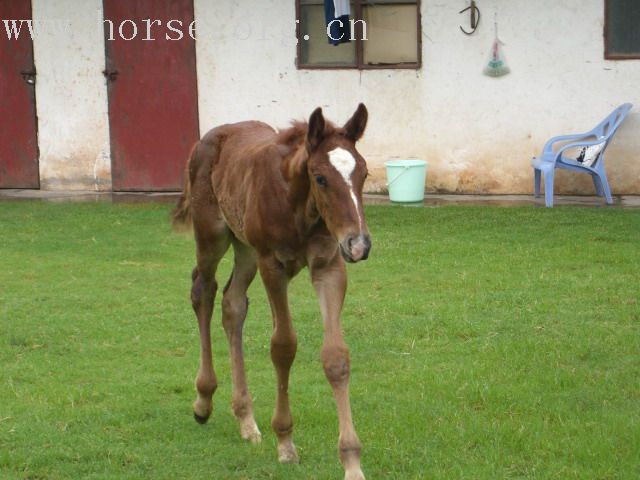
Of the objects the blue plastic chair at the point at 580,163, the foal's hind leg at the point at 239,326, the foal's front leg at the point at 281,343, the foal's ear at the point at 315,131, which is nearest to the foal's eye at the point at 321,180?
the foal's ear at the point at 315,131

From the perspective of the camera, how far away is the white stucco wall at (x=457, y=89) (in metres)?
14.1

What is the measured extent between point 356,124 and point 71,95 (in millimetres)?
11037

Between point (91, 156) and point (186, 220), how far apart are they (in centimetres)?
930

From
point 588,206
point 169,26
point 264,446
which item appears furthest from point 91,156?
point 264,446

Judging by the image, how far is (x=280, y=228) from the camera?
212 inches

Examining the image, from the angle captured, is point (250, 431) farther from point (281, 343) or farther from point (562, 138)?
point (562, 138)

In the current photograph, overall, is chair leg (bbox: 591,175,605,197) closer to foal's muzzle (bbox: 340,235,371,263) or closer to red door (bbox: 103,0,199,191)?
red door (bbox: 103,0,199,191)

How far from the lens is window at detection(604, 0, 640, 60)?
1394cm

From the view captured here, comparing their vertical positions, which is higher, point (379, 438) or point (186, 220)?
point (186, 220)

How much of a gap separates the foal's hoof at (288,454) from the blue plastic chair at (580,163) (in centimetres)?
846

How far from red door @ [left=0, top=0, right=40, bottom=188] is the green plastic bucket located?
4902mm

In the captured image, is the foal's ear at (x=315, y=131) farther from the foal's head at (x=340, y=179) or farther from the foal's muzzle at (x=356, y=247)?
the foal's muzzle at (x=356, y=247)

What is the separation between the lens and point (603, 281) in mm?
9336

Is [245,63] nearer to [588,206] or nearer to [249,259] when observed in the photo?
[588,206]
